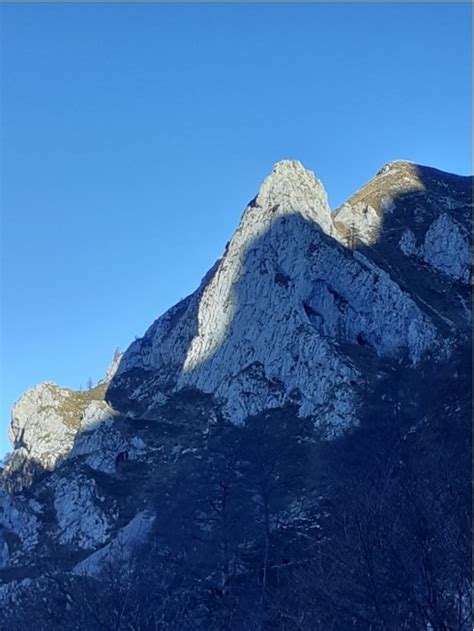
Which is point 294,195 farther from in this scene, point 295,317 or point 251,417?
point 251,417

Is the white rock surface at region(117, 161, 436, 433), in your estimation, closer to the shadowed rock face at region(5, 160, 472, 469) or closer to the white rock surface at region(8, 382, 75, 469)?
the shadowed rock face at region(5, 160, 472, 469)

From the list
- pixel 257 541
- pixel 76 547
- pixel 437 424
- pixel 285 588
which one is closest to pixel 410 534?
pixel 285 588

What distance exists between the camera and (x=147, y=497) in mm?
60031

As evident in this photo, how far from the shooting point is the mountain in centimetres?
3441

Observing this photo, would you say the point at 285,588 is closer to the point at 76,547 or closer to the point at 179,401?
the point at 76,547

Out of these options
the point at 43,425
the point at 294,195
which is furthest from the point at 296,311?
the point at 43,425

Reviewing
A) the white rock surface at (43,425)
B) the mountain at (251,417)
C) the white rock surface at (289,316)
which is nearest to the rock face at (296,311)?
the white rock surface at (289,316)

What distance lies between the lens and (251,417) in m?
68.0

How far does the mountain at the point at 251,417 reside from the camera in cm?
3441

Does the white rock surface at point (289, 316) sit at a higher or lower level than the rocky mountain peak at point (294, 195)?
lower

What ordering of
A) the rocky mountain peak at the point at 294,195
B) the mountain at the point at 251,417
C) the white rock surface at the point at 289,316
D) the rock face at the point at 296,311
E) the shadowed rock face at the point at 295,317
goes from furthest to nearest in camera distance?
the rocky mountain peak at the point at 294,195 → the shadowed rock face at the point at 295,317 → the rock face at the point at 296,311 → the white rock surface at the point at 289,316 → the mountain at the point at 251,417

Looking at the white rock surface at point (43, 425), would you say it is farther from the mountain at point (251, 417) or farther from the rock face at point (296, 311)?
the rock face at point (296, 311)

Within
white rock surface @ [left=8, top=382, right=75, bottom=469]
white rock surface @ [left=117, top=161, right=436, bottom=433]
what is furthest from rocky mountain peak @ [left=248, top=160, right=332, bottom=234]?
white rock surface @ [left=8, top=382, right=75, bottom=469]

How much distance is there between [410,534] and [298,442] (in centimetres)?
4658
